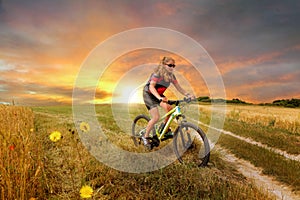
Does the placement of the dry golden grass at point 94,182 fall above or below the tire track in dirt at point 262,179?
above

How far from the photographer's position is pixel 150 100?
7809 millimetres

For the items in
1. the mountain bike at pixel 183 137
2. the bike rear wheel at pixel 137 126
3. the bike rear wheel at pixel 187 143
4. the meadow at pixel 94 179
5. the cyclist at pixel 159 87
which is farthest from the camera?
the bike rear wheel at pixel 137 126

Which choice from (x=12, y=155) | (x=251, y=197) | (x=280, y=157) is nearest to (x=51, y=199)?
(x=12, y=155)

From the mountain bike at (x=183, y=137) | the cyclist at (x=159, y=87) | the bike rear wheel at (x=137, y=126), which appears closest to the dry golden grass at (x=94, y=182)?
the mountain bike at (x=183, y=137)

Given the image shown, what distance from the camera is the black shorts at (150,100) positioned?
25.3 feet

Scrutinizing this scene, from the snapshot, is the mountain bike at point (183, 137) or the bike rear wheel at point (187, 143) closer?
the mountain bike at point (183, 137)

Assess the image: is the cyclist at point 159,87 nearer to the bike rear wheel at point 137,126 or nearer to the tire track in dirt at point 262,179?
the bike rear wheel at point 137,126

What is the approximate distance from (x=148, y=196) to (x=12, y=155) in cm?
236

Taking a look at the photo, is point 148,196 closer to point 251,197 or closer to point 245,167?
point 251,197

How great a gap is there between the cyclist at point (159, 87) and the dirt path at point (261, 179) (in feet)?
8.69

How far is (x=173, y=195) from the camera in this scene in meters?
4.23

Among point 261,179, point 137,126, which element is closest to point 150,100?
point 137,126

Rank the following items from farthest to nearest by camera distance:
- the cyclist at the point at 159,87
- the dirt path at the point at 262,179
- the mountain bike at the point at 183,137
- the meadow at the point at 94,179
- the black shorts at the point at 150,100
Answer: the black shorts at the point at 150,100
the cyclist at the point at 159,87
the mountain bike at the point at 183,137
the dirt path at the point at 262,179
the meadow at the point at 94,179

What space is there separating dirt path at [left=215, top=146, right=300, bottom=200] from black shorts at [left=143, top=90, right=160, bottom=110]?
3.07m
